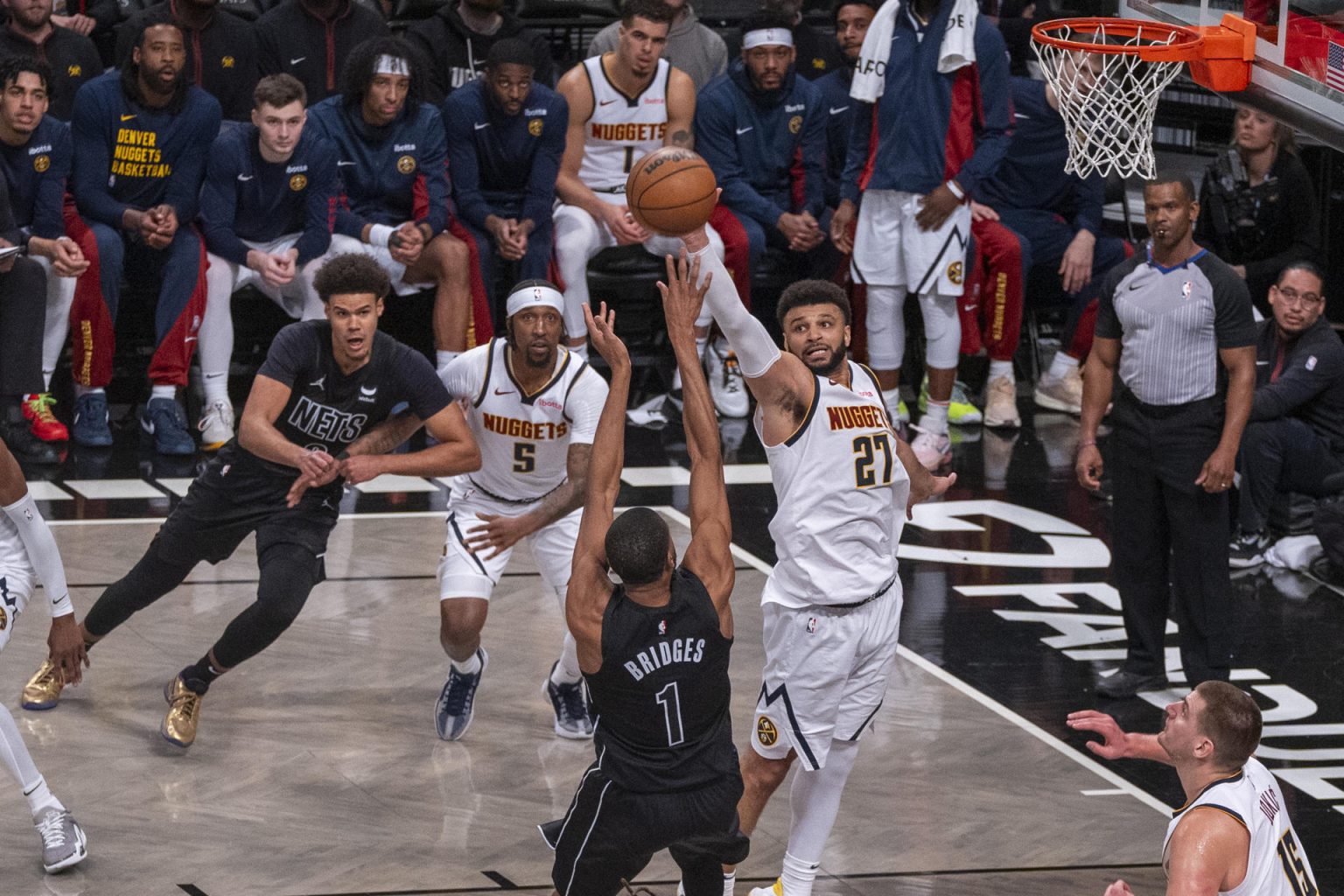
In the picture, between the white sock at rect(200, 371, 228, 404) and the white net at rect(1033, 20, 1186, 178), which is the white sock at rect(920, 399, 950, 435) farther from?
the white sock at rect(200, 371, 228, 404)

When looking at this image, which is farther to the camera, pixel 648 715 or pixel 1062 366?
pixel 1062 366

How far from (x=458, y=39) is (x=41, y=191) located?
8.62 ft

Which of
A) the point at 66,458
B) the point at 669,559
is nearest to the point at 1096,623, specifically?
the point at 669,559

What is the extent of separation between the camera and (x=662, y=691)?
4562 millimetres

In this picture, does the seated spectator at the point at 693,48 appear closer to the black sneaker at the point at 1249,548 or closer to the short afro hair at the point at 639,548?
the black sneaker at the point at 1249,548

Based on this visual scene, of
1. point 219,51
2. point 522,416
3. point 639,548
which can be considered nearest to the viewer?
point 639,548

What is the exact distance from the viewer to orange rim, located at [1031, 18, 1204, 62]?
20.7 feet

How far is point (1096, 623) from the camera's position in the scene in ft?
25.2

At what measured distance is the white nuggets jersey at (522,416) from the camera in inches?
257

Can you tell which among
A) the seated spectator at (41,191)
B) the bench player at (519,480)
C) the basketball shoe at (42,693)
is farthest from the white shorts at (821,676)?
the seated spectator at (41,191)

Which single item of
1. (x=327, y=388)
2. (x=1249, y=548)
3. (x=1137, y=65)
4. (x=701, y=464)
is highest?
(x=1137, y=65)

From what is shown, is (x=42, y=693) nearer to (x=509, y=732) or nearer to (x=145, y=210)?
(x=509, y=732)

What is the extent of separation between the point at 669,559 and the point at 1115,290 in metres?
2.99

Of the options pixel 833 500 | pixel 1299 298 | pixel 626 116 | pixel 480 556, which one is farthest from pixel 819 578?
pixel 626 116
